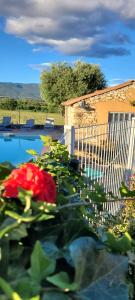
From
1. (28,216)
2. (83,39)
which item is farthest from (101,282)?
(83,39)

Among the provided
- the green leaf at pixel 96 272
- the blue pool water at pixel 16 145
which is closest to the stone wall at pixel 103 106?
the blue pool water at pixel 16 145

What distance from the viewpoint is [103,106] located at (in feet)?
68.6

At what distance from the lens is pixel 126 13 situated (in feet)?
80.1

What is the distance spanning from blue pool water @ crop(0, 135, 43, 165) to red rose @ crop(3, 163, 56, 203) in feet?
67.3

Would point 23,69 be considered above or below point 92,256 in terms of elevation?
above

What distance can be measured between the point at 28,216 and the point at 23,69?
77780 millimetres

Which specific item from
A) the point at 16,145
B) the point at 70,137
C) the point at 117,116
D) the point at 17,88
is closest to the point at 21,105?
the point at 16,145

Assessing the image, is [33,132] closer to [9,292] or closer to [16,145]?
[16,145]

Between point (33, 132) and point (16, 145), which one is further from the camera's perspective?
point (33, 132)

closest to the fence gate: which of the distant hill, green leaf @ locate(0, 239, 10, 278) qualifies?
green leaf @ locate(0, 239, 10, 278)

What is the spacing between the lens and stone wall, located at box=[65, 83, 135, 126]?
20891 millimetres

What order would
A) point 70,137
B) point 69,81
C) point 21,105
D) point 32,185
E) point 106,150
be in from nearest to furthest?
point 32,185 → point 70,137 → point 106,150 → point 69,81 → point 21,105

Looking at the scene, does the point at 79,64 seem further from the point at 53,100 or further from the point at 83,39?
the point at 83,39

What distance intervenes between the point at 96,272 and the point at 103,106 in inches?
807
